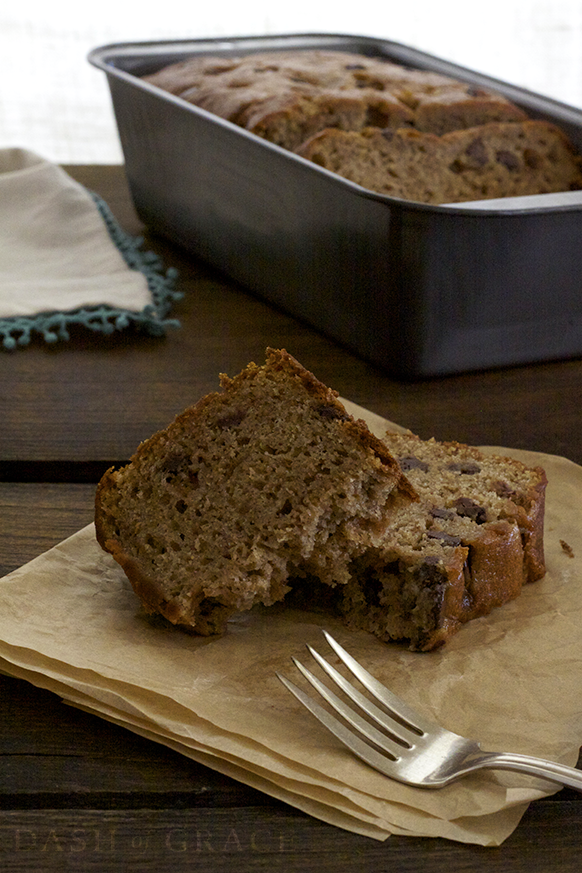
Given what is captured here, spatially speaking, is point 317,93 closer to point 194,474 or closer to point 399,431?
point 399,431

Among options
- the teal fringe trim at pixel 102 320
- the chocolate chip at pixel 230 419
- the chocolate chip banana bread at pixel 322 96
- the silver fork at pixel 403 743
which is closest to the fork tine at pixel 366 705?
the silver fork at pixel 403 743

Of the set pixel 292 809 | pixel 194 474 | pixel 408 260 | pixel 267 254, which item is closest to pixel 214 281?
pixel 267 254

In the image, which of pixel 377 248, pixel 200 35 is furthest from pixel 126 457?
pixel 200 35

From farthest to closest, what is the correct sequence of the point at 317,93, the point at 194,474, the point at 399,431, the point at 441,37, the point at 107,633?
1. the point at 441,37
2. the point at 317,93
3. the point at 399,431
4. the point at 194,474
5. the point at 107,633

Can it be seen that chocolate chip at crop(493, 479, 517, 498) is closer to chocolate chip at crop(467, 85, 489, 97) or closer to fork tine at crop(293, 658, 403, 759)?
fork tine at crop(293, 658, 403, 759)

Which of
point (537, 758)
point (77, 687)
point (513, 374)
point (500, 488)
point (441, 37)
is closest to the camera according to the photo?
point (537, 758)

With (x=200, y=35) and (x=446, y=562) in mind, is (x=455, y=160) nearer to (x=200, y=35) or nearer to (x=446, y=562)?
(x=446, y=562)
